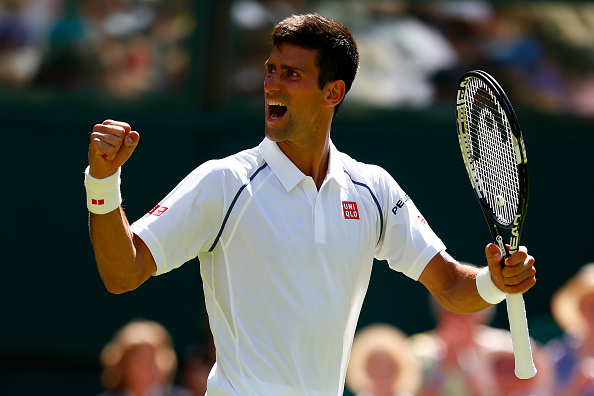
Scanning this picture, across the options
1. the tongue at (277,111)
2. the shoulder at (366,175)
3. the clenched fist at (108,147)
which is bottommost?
the shoulder at (366,175)

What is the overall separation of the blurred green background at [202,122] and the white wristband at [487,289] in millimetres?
3656

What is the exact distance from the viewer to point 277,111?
3367 mm

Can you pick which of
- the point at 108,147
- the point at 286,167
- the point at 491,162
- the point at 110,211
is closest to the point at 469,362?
the point at 491,162

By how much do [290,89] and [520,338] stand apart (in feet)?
3.61

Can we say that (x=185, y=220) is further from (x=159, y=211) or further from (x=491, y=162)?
(x=491, y=162)

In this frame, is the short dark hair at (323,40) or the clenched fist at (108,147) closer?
the clenched fist at (108,147)

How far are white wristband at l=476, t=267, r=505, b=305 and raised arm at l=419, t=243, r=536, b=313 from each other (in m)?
0.02

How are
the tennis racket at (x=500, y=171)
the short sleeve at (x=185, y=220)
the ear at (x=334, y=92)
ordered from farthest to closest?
the ear at (x=334, y=92) < the tennis racket at (x=500, y=171) < the short sleeve at (x=185, y=220)

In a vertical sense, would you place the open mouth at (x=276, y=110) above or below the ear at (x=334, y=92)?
below

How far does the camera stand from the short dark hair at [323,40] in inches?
130

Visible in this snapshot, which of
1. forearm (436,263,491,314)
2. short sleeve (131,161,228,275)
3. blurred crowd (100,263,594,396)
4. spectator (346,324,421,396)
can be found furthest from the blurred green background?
short sleeve (131,161,228,275)

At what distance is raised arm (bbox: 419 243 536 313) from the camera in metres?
3.14

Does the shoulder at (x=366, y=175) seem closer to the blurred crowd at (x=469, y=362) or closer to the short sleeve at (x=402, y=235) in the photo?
the short sleeve at (x=402, y=235)

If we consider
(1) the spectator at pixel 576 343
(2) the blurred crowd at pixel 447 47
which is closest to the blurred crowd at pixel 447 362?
(1) the spectator at pixel 576 343
